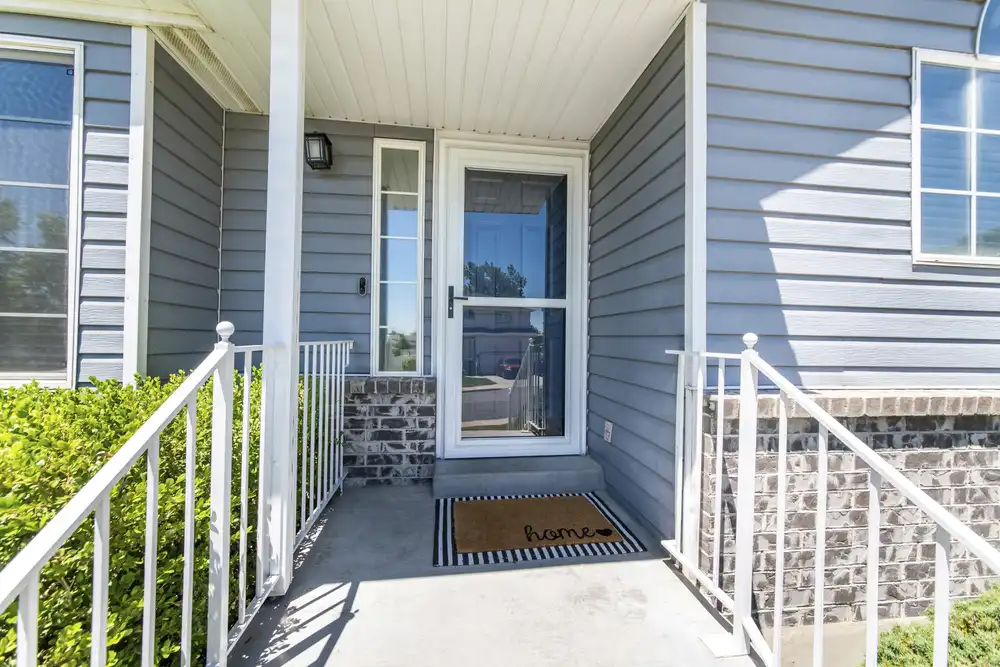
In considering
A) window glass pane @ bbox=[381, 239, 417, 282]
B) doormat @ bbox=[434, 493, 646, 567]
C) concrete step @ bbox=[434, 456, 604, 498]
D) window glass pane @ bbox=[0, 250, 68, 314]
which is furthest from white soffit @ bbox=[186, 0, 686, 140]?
doormat @ bbox=[434, 493, 646, 567]

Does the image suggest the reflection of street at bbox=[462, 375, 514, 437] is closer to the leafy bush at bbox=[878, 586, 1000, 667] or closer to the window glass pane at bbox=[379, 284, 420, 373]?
the window glass pane at bbox=[379, 284, 420, 373]

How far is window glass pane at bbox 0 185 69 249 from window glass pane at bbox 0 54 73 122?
0.38 meters

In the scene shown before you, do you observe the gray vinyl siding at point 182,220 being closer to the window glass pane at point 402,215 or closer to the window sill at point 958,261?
the window glass pane at point 402,215

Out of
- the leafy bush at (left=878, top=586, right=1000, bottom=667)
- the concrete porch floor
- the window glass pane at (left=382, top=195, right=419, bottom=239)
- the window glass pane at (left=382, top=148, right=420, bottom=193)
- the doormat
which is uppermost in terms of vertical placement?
the window glass pane at (left=382, top=148, right=420, bottom=193)

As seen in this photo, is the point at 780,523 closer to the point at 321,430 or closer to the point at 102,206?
the point at 321,430

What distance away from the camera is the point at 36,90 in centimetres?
218

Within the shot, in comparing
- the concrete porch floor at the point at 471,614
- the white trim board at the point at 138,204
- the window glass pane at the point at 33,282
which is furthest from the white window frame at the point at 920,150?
the window glass pane at the point at 33,282

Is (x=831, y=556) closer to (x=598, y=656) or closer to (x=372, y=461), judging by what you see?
(x=598, y=656)

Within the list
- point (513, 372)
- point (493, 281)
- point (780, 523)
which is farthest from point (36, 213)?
point (780, 523)

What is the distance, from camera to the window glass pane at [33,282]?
7.02 feet

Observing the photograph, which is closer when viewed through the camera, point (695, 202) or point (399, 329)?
point (695, 202)

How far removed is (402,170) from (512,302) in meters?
1.19

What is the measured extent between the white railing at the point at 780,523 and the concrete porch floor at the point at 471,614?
0.10 metres

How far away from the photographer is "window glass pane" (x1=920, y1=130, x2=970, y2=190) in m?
2.22
